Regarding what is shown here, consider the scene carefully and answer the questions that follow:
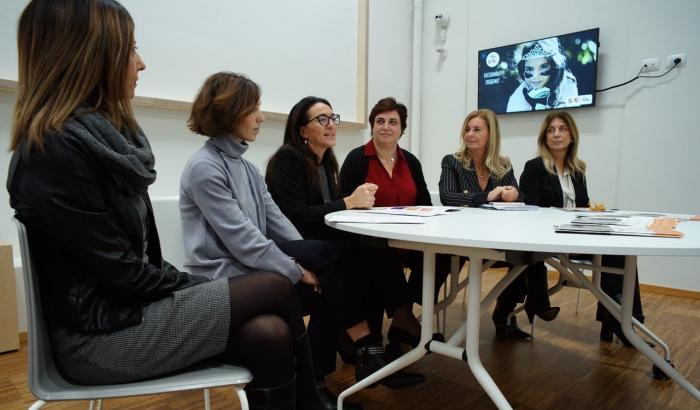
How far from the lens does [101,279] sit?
79cm

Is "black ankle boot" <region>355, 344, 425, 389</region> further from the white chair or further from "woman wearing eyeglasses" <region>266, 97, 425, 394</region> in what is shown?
the white chair

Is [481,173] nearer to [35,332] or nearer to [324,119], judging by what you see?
[324,119]

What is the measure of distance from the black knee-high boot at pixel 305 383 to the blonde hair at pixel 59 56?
721mm

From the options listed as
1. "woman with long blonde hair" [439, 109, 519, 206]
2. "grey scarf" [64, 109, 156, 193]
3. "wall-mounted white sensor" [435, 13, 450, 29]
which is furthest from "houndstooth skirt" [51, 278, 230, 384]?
"wall-mounted white sensor" [435, 13, 450, 29]

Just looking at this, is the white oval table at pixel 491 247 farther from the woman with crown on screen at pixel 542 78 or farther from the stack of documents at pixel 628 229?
the woman with crown on screen at pixel 542 78

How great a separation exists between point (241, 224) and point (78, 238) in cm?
57

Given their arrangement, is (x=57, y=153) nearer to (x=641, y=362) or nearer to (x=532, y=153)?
(x=641, y=362)

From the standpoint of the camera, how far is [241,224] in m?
1.30

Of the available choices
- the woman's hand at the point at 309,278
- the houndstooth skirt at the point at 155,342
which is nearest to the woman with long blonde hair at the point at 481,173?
the woman's hand at the point at 309,278

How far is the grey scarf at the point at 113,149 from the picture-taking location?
778mm

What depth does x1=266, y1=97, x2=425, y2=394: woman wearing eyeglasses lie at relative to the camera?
1.56 m

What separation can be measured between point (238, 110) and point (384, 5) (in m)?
3.17

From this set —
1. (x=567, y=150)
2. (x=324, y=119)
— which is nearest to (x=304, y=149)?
(x=324, y=119)

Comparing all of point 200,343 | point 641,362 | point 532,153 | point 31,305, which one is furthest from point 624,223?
point 532,153
